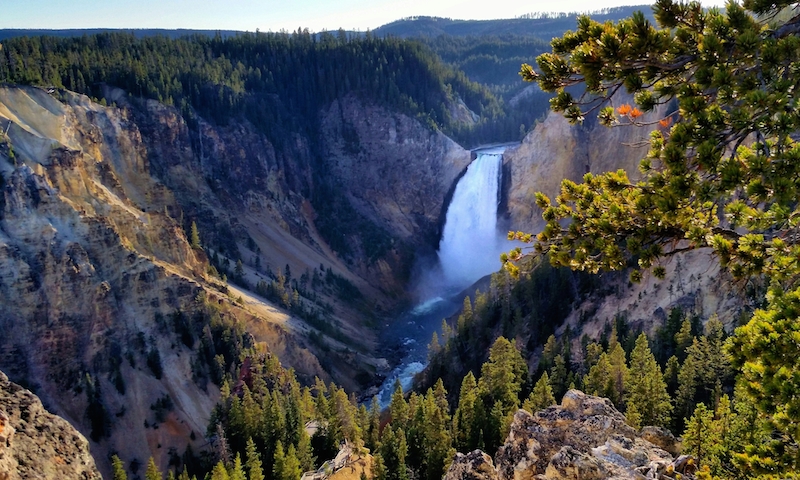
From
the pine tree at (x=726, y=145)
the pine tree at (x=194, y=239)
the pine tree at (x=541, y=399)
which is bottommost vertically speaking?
the pine tree at (x=541, y=399)

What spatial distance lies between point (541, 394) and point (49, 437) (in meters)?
25.6

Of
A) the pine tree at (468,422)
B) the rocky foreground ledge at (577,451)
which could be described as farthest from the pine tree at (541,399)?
the rocky foreground ledge at (577,451)

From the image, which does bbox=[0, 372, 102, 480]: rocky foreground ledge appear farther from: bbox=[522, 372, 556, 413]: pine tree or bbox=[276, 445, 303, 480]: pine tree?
bbox=[522, 372, 556, 413]: pine tree

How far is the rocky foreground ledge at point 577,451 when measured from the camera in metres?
16.1

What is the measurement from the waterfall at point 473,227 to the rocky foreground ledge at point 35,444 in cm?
7643

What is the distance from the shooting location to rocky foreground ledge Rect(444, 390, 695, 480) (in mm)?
16094

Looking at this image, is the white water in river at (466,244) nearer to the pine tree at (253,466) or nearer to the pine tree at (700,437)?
the pine tree at (253,466)

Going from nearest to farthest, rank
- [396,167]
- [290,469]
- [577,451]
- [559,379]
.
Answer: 1. [577,451]
2. [290,469]
3. [559,379]
4. [396,167]

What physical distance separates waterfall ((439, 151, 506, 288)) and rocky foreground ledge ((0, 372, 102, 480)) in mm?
76434

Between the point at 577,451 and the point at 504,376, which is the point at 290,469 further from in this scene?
the point at 577,451

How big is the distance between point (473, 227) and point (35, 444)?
82640 mm

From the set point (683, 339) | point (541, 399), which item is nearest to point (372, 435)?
point (541, 399)

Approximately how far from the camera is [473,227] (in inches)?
3789

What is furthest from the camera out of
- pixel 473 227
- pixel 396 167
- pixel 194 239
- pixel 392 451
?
pixel 396 167
